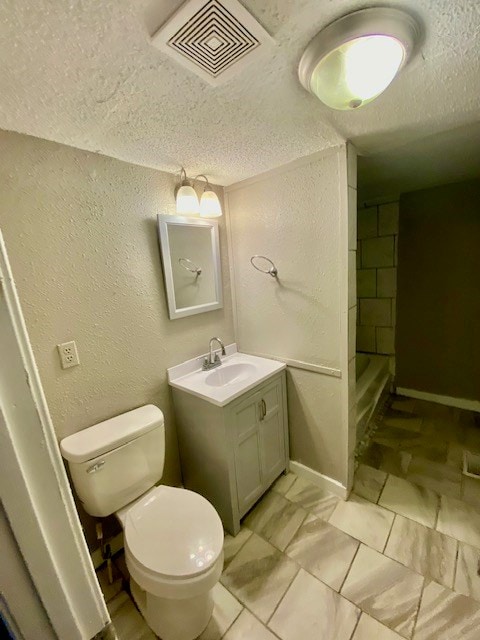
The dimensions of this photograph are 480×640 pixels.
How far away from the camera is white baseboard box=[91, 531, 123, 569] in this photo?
136cm

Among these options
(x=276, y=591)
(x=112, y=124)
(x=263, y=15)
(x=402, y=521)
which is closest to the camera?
(x=263, y=15)

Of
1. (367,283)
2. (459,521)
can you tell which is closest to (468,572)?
(459,521)

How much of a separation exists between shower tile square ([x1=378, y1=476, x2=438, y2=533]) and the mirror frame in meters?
1.67

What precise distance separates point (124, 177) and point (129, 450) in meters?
1.38

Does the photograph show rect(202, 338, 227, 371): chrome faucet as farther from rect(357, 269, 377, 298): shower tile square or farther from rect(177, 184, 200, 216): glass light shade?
rect(357, 269, 377, 298): shower tile square

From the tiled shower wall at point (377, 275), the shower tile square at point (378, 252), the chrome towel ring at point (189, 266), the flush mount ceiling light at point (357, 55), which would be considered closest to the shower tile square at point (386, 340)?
the tiled shower wall at point (377, 275)

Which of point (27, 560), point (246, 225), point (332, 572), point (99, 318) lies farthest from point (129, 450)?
point (246, 225)

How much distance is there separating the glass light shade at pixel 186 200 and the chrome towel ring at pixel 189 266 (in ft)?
0.94

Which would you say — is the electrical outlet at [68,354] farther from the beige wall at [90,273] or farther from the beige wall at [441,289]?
the beige wall at [441,289]

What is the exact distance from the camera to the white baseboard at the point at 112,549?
136 cm

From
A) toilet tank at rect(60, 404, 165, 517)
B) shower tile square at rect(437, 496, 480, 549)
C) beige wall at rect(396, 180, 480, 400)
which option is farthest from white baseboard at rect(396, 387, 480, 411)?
toilet tank at rect(60, 404, 165, 517)

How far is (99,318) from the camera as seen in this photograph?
1.33 meters

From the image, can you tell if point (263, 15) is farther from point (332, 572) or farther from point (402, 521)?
point (402, 521)

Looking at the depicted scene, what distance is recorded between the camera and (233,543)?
1.46 metres
